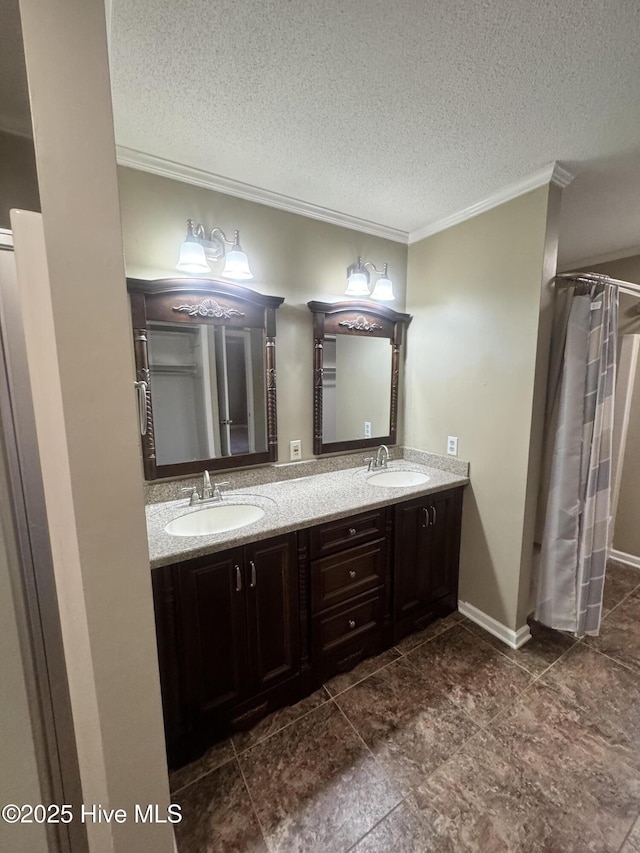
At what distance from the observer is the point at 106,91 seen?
0.70m

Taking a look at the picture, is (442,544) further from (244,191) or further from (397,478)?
(244,191)

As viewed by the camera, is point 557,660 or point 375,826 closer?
Result: point 375,826

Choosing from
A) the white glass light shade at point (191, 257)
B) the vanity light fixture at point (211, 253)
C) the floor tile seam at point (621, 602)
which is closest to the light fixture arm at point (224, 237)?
the vanity light fixture at point (211, 253)

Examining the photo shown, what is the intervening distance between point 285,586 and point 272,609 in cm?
11

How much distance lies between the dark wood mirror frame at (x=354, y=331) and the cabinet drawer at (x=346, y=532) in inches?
23.2

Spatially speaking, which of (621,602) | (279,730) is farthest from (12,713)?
(621,602)

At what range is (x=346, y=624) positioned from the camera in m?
1.73

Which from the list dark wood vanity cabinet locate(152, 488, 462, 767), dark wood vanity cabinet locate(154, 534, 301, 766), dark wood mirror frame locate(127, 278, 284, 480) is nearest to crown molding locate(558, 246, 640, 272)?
dark wood vanity cabinet locate(152, 488, 462, 767)

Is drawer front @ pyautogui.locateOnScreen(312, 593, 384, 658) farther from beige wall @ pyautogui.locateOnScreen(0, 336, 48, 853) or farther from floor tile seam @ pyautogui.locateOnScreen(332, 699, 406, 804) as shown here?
beige wall @ pyautogui.locateOnScreen(0, 336, 48, 853)

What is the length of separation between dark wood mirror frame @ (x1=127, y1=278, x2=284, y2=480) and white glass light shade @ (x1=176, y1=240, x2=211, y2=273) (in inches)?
2.7

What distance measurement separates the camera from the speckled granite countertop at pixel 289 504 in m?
1.29

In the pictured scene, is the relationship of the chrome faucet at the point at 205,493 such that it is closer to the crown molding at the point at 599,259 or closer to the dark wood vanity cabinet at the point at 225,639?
the dark wood vanity cabinet at the point at 225,639

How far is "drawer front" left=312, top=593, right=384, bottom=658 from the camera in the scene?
1643 mm

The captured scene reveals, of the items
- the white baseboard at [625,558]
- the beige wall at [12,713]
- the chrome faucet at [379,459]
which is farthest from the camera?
the white baseboard at [625,558]
